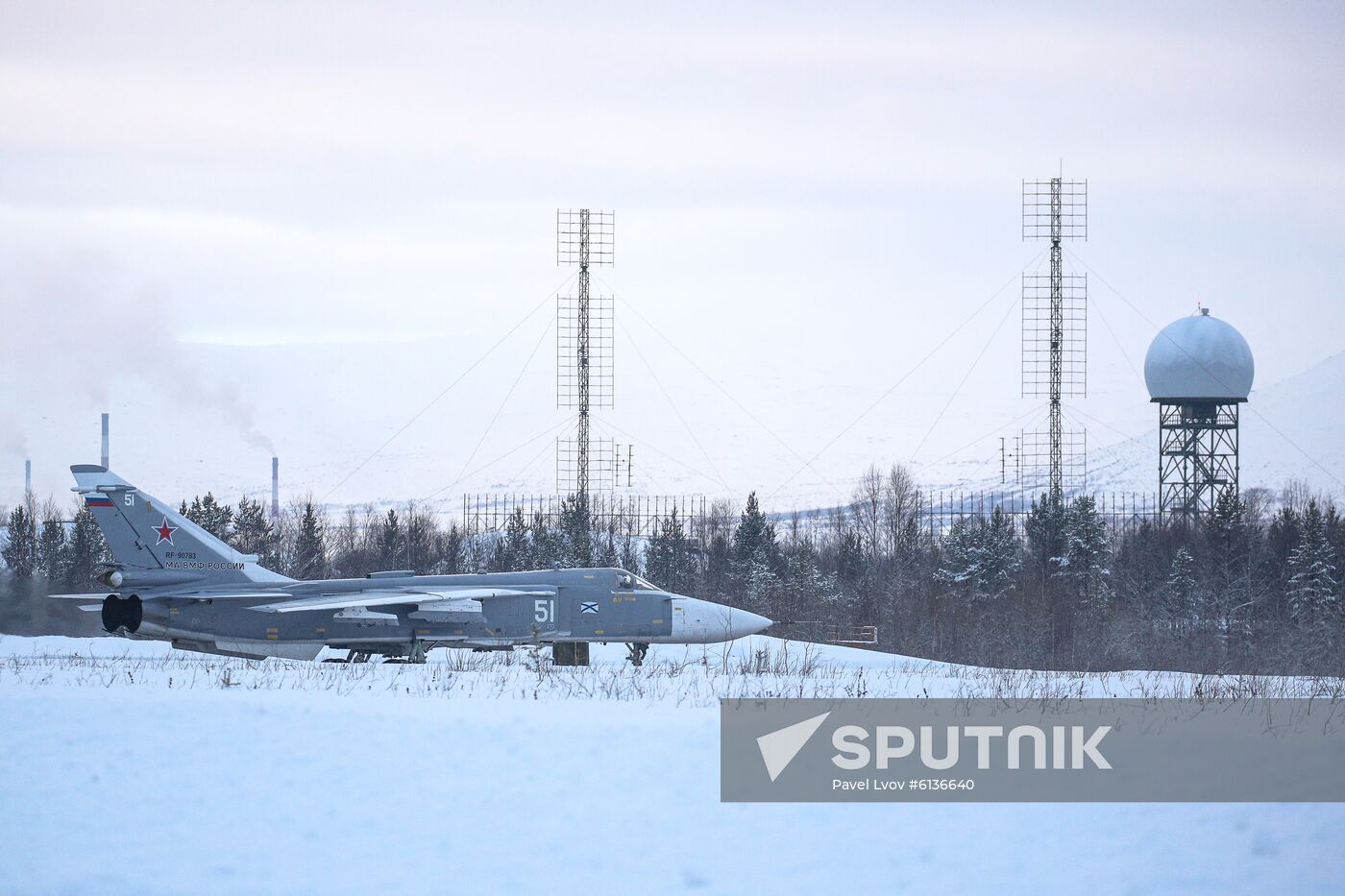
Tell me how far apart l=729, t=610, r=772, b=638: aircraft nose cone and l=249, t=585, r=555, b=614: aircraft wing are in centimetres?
404

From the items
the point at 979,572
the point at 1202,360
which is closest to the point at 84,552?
the point at 979,572

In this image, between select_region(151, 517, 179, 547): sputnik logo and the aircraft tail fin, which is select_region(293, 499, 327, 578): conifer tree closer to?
the aircraft tail fin

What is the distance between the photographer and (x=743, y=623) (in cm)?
2919

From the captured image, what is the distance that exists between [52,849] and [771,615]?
1872 inches

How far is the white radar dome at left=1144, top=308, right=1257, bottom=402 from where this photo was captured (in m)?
65.9

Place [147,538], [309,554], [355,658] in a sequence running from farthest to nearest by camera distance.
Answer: [309,554]
[147,538]
[355,658]

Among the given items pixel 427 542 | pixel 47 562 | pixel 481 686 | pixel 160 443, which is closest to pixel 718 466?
pixel 160 443

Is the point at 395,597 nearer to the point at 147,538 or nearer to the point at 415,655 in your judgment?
the point at 415,655

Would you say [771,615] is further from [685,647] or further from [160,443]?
[160,443]

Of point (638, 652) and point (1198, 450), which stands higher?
point (1198, 450)

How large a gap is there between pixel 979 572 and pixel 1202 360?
15.7m

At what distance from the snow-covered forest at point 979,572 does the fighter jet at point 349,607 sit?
1045 cm

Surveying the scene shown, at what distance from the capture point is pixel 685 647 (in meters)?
34.0

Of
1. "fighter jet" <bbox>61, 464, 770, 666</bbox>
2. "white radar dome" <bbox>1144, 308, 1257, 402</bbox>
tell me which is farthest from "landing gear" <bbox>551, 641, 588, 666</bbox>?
"white radar dome" <bbox>1144, 308, 1257, 402</bbox>
